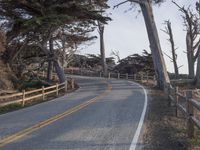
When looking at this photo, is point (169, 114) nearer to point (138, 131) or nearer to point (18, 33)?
point (138, 131)

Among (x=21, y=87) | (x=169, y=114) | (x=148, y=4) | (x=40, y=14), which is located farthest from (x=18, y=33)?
(x=169, y=114)

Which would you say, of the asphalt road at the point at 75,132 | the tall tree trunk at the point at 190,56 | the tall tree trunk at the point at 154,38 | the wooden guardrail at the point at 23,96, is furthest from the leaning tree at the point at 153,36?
the asphalt road at the point at 75,132

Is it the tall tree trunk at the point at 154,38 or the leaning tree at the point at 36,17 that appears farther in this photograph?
the tall tree trunk at the point at 154,38

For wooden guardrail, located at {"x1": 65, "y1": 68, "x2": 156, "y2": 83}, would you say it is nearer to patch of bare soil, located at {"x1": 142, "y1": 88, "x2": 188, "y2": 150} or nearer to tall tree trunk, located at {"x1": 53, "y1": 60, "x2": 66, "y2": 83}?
tall tree trunk, located at {"x1": 53, "y1": 60, "x2": 66, "y2": 83}

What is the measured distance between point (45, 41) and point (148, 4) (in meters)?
10.1

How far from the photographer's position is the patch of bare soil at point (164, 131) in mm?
10039

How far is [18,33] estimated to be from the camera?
111ft

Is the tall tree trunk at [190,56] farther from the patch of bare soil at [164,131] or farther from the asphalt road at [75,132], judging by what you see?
the asphalt road at [75,132]

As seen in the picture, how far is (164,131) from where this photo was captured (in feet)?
40.4

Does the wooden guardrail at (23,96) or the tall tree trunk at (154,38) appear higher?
the tall tree trunk at (154,38)

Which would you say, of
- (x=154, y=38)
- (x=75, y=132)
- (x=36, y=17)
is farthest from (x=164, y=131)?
(x=154, y=38)

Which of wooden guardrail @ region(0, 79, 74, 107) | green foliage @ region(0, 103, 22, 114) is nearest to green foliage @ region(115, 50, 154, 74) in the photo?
wooden guardrail @ region(0, 79, 74, 107)

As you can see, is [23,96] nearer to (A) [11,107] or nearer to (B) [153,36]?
(A) [11,107]

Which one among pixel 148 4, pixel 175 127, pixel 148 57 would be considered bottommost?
pixel 175 127
